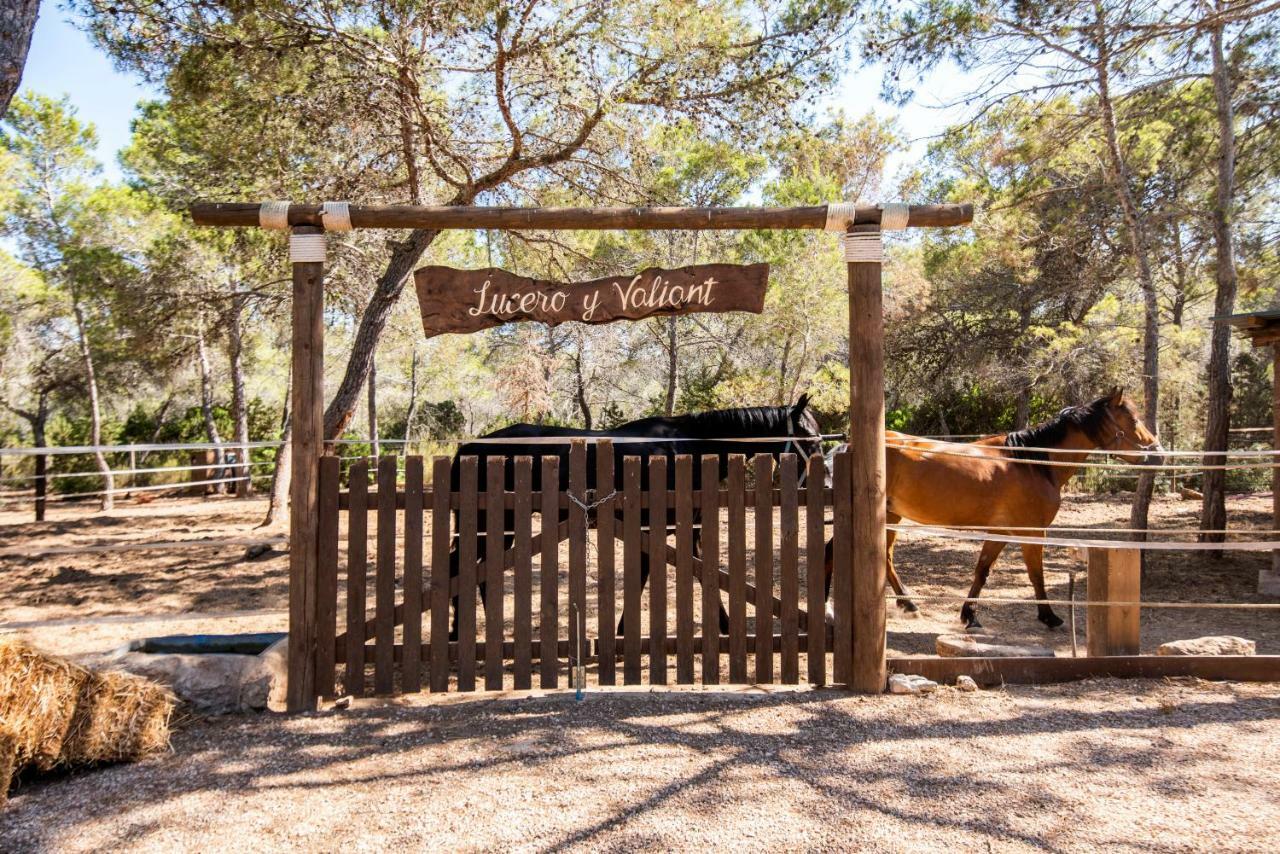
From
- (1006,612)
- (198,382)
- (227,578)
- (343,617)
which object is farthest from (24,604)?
(198,382)

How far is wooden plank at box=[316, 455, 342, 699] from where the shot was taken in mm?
3666

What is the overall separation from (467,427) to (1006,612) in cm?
2477

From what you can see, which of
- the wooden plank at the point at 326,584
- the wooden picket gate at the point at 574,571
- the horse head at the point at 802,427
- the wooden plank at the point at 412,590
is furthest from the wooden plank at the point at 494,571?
the horse head at the point at 802,427

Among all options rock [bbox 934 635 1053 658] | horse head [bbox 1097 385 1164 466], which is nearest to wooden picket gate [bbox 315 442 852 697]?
rock [bbox 934 635 1053 658]

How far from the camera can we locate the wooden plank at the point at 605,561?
3771 millimetres

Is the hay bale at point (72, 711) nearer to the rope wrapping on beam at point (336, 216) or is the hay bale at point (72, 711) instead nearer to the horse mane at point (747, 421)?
the rope wrapping on beam at point (336, 216)

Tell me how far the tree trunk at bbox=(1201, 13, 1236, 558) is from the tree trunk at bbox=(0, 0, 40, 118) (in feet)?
27.7

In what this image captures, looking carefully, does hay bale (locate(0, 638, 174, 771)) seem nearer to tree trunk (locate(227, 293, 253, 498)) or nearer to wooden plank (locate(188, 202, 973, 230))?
wooden plank (locate(188, 202, 973, 230))

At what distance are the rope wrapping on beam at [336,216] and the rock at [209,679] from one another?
2.12 m

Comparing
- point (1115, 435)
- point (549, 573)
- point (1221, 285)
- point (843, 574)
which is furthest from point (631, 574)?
point (1221, 285)

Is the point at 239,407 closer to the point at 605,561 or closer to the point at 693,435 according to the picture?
the point at 693,435

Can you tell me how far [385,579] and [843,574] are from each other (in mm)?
2226

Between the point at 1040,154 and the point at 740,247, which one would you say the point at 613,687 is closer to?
the point at 1040,154

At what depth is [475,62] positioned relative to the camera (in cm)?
774
